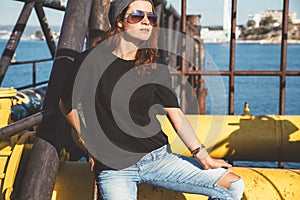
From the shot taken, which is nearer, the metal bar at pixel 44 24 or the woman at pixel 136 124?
the woman at pixel 136 124

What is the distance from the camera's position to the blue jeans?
8.20 feet

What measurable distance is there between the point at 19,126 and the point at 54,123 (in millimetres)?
362

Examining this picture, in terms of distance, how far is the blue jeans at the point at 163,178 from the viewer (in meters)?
2.50

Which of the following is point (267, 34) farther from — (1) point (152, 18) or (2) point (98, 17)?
(1) point (152, 18)

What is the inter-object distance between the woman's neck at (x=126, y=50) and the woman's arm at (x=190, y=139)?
331mm

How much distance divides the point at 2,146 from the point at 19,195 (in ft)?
1.52

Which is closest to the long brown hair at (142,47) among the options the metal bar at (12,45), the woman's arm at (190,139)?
the woman's arm at (190,139)

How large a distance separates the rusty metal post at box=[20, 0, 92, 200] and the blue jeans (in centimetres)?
41

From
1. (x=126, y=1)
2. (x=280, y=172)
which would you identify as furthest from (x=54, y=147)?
(x=280, y=172)

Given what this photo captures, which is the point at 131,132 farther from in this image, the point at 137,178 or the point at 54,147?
the point at 54,147

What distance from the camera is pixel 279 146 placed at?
412cm

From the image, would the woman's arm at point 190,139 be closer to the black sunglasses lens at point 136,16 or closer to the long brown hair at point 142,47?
the long brown hair at point 142,47

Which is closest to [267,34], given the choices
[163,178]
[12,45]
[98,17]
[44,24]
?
[44,24]

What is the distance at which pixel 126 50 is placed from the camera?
2.62 metres
